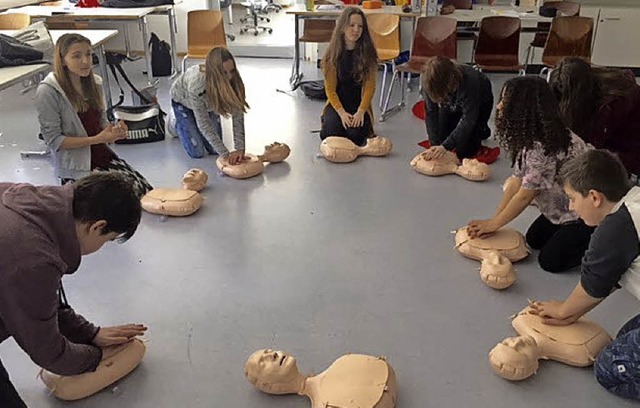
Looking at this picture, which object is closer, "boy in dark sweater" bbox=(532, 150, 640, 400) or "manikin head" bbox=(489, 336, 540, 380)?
"boy in dark sweater" bbox=(532, 150, 640, 400)

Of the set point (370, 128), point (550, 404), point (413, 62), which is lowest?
point (550, 404)

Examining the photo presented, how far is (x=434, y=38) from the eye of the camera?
4539 millimetres

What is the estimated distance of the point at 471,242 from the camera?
8.04 ft

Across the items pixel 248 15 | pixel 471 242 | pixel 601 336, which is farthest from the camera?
pixel 248 15

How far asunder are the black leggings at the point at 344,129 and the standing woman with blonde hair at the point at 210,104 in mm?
580

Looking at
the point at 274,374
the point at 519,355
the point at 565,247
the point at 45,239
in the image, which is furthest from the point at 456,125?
the point at 45,239

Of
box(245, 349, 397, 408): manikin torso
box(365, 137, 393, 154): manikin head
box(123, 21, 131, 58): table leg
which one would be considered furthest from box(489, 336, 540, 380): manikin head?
box(123, 21, 131, 58): table leg

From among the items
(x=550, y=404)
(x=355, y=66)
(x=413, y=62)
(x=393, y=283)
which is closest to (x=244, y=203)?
(x=393, y=283)

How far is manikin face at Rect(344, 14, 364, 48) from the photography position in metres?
3.47

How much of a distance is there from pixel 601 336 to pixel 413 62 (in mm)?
2918

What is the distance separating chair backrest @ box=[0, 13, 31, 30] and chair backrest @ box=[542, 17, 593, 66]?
380 cm

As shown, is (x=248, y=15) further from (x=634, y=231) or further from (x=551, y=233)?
(x=634, y=231)

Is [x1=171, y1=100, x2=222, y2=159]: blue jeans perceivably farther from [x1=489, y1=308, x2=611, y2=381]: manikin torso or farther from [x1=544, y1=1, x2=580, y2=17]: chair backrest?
[x1=544, y1=1, x2=580, y2=17]: chair backrest

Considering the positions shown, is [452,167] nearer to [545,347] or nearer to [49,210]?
[545,347]
